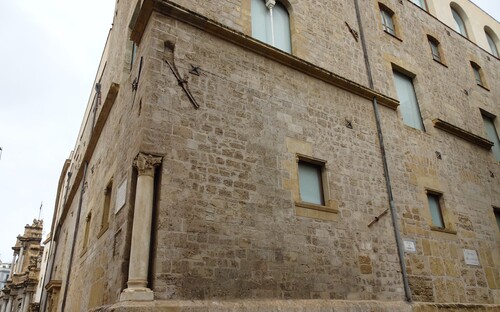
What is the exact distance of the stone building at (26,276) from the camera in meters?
32.9

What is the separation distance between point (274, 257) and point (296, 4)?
6593mm

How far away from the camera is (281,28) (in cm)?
904

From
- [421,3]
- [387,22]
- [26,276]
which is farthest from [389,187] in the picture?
[26,276]

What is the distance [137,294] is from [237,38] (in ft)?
16.9

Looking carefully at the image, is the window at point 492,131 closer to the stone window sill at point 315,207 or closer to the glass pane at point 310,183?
the glass pane at point 310,183

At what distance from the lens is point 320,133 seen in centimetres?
805

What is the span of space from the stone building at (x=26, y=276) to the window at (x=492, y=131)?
101 feet

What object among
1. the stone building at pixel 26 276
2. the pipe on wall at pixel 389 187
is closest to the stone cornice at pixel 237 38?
the pipe on wall at pixel 389 187

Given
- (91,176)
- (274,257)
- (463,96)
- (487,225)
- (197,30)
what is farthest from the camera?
(463,96)

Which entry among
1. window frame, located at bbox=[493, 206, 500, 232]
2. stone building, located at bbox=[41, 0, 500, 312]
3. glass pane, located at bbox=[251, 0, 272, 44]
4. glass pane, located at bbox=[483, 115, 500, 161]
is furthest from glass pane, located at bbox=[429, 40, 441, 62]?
glass pane, located at bbox=[251, 0, 272, 44]

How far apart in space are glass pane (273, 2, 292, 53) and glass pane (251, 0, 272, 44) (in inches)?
8.6

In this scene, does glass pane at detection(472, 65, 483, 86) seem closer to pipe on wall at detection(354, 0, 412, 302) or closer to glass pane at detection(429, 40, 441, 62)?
glass pane at detection(429, 40, 441, 62)

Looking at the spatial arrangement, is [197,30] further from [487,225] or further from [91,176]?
[487,225]

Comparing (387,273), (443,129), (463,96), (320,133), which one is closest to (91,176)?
(320,133)
